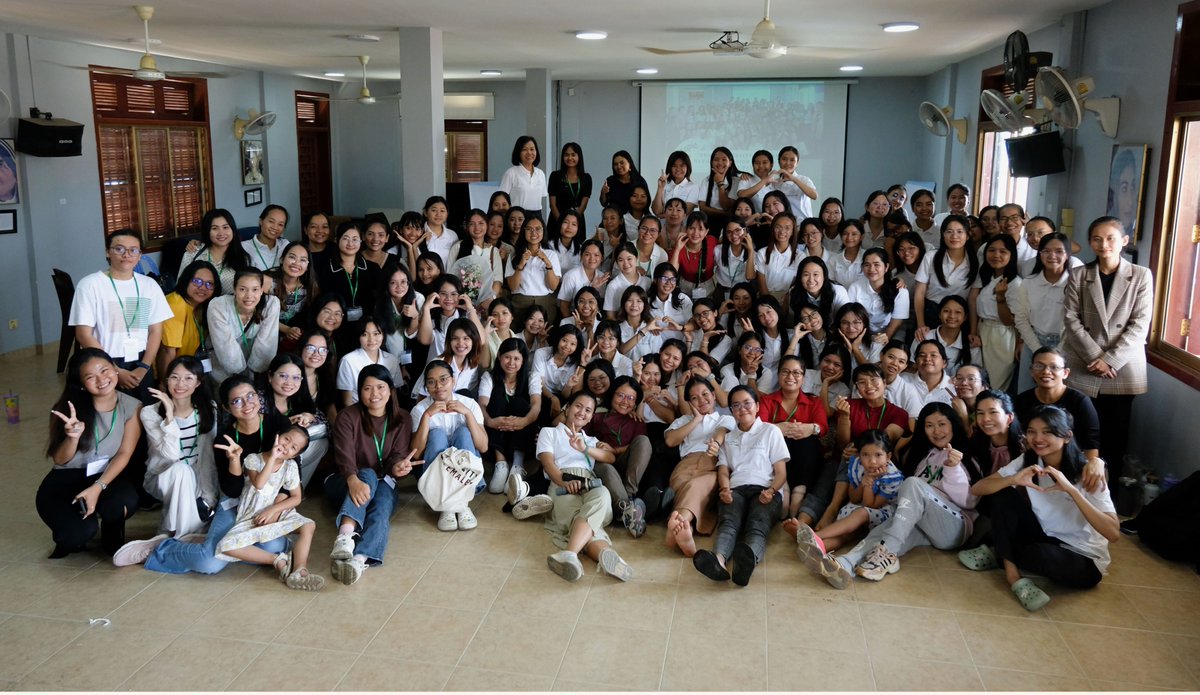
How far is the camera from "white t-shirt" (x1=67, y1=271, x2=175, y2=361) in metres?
4.64

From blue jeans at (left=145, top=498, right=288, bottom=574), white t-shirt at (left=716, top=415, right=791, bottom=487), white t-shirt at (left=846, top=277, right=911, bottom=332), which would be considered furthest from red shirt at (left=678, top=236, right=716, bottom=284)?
blue jeans at (left=145, top=498, right=288, bottom=574)

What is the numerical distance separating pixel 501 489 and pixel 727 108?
29.6 feet

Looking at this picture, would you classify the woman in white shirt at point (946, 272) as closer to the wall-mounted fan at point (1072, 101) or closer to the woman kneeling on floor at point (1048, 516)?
the wall-mounted fan at point (1072, 101)

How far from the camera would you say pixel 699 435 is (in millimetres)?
4875

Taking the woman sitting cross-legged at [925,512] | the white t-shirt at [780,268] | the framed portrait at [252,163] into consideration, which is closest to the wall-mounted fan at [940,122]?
the white t-shirt at [780,268]

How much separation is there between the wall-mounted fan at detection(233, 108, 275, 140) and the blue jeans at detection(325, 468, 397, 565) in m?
7.44

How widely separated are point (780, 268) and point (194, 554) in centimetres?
375

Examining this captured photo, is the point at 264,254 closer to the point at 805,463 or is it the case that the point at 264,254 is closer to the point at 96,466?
the point at 96,466

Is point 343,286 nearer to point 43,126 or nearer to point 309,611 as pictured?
point 309,611

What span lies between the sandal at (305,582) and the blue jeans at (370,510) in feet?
0.83

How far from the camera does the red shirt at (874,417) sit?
479cm

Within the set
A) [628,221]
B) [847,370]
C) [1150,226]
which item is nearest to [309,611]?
Result: [847,370]

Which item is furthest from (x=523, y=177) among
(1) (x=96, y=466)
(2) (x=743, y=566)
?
(2) (x=743, y=566)

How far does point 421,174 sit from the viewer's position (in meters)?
7.12
